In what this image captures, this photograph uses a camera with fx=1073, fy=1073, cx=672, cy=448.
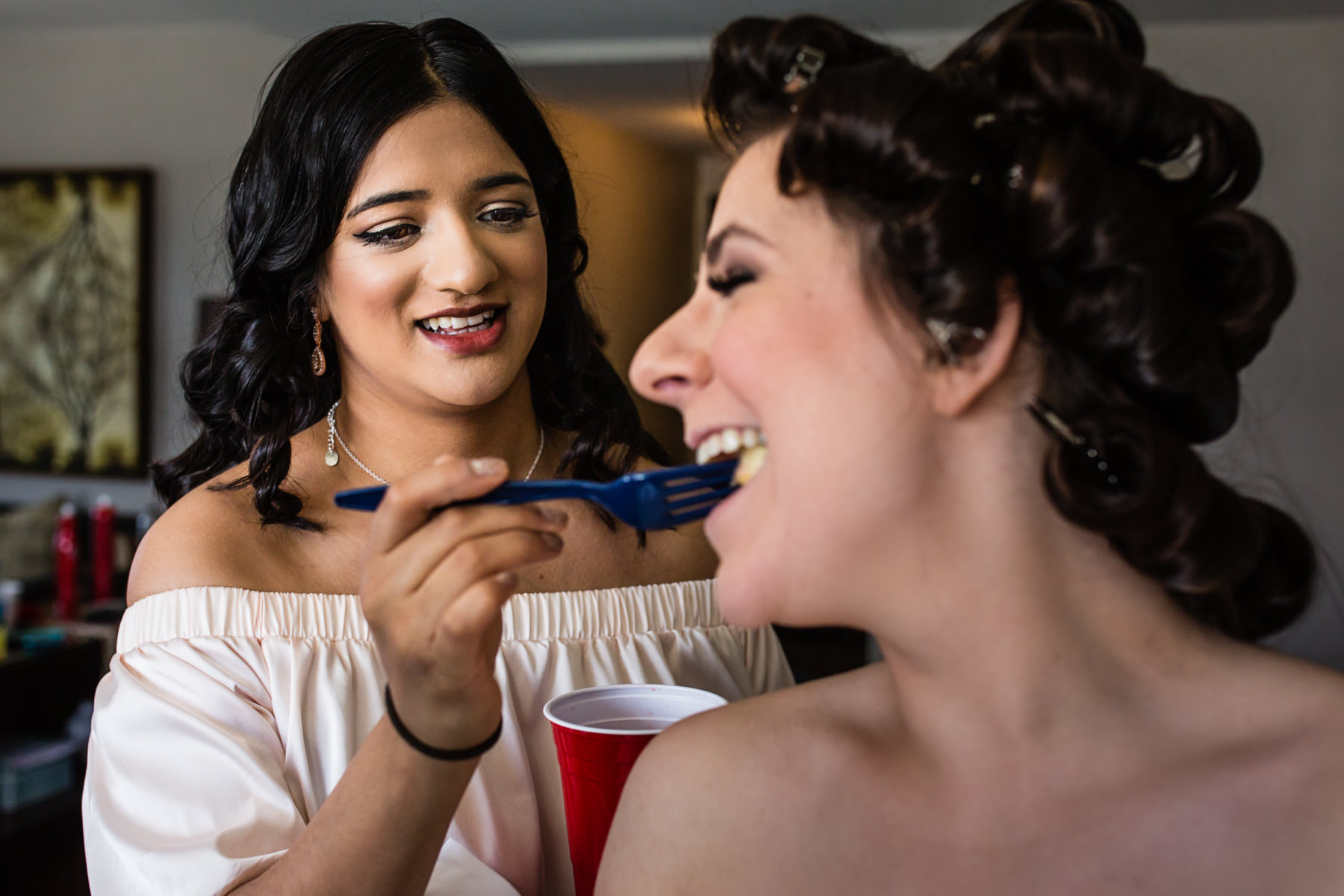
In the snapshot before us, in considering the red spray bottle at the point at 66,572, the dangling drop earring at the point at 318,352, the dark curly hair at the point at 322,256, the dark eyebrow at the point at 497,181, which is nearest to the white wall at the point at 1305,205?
the dark curly hair at the point at 322,256

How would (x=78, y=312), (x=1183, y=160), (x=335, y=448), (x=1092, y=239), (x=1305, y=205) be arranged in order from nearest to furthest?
1. (x=1092, y=239)
2. (x=1183, y=160)
3. (x=335, y=448)
4. (x=1305, y=205)
5. (x=78, y=312)

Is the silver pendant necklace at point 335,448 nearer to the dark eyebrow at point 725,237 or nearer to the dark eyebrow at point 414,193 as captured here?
the dark eyebrow at point 414,193

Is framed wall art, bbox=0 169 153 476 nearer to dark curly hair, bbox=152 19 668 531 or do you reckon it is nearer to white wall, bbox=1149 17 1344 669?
dark curly hair, bbox=152 19 668 531

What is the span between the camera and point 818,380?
0.84 m

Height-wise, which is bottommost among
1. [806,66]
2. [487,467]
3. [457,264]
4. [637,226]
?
[487,467]

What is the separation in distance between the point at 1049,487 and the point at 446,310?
30.7 inches

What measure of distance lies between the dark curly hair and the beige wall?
3.13 meters

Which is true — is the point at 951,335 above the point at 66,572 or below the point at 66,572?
above

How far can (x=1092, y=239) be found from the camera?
0.77 metres

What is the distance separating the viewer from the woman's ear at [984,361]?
0.82 m

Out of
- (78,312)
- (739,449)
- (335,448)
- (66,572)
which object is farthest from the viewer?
(78,312)

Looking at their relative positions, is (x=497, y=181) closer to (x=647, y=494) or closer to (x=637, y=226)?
→ (x=647, y=494)

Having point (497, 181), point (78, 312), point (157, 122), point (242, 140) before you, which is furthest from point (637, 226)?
point (497, 181)

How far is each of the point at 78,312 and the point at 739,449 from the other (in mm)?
4805
